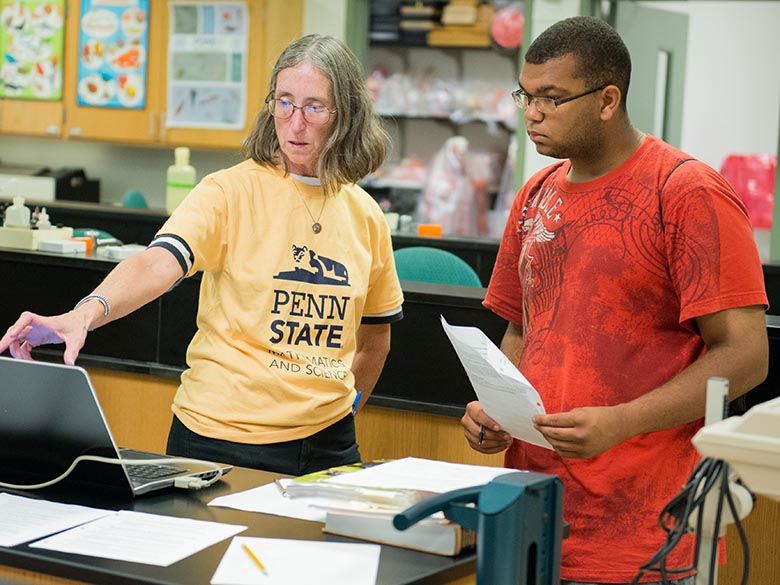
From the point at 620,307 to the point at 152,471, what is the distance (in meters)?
0.77

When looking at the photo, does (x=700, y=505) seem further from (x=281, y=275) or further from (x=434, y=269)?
(x=434, y=269)

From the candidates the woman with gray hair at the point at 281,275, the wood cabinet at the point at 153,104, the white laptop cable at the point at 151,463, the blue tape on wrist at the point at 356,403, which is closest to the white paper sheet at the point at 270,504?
the white laptop cable at the point at 151,463

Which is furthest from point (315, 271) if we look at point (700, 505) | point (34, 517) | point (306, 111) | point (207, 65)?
point (207, 65)

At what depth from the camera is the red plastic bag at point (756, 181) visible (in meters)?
6.81

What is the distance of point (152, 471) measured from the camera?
69.6 inches

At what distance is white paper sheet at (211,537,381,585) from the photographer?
1.35m

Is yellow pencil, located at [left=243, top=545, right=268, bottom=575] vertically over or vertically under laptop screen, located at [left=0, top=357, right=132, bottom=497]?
under

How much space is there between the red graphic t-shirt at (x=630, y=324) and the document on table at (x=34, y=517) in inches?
29.1

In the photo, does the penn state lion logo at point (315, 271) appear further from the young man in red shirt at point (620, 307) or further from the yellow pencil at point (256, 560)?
the yellow pencil at point (256, 560)

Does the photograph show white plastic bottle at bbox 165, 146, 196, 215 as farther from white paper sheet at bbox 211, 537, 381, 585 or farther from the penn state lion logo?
white paper sheet at bbox 211, 537, 381, 585

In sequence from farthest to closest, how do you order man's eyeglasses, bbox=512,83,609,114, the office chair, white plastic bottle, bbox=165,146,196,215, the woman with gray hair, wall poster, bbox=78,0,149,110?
1. wall poster, bbox=78,0,149,110
2. white plastic bottle, bbox=165,146,196,215
3. the office chair
4. the woman with gray hair
5. man's eyeglasses, bbox=512,83,609,114

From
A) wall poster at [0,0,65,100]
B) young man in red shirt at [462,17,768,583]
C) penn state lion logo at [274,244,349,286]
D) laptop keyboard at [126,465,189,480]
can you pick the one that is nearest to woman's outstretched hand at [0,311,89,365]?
laptop keyboard at [126,465,189,480]

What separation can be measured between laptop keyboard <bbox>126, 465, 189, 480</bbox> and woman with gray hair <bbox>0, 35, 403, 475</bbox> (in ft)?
0.66

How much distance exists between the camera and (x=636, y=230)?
1.81 m
